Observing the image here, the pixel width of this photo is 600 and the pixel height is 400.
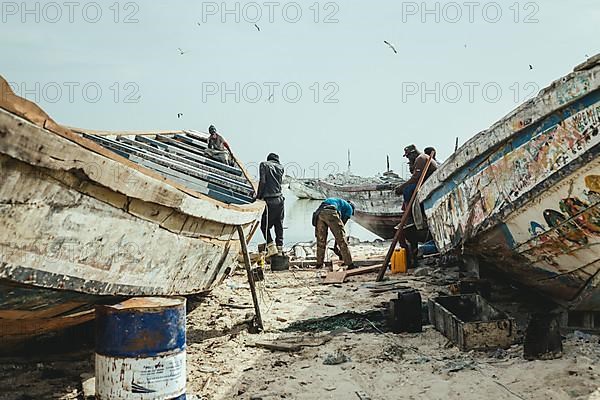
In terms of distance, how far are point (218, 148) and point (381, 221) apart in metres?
10.5

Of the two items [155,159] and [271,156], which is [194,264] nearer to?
[155,159]

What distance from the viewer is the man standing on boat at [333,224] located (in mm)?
9914

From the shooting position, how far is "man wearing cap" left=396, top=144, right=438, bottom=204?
9.35 meters

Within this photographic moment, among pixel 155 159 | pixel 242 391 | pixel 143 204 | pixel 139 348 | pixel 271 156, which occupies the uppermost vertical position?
pixel 271 156

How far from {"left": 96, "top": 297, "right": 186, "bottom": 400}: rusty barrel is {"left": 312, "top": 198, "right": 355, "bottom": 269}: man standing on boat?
6.60m

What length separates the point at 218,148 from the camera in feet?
33.3

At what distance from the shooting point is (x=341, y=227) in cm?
1005

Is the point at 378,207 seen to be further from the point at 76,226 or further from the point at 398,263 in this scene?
the point at 76,226

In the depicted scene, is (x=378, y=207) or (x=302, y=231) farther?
(x=302, y=231)

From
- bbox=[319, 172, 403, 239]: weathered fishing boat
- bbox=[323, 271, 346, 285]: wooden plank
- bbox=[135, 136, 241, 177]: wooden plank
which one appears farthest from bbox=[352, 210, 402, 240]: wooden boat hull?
bbox=[135, 136, 241, 177]: wooden plank

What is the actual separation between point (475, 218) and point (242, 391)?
277cm

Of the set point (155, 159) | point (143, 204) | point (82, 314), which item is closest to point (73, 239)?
point (143, 204)

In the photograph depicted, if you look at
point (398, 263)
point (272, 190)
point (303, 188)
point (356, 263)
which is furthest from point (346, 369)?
point (303, 188)

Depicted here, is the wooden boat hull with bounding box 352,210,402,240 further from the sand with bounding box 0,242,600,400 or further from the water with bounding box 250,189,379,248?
the sand with bounding box 0,242,600,400
